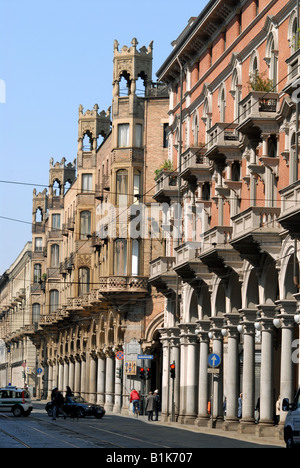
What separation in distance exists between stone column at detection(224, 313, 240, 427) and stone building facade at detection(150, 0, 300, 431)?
0.04 metres

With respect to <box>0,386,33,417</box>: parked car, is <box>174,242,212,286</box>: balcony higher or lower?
higher

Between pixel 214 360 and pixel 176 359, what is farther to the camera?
pixel 176 359

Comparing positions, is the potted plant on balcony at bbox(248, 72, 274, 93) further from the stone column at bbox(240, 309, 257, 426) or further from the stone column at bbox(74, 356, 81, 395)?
the stone column at bbox(74, 356, 81, 395)

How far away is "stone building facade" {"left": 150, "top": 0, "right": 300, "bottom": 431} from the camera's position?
38781 millimetres

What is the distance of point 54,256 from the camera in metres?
114

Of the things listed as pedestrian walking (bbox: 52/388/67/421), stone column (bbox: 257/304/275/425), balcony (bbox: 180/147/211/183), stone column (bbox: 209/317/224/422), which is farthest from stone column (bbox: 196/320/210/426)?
stone column (bbox: 257/304/275/425)

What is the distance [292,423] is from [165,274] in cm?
2656

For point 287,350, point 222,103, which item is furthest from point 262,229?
point 222,103

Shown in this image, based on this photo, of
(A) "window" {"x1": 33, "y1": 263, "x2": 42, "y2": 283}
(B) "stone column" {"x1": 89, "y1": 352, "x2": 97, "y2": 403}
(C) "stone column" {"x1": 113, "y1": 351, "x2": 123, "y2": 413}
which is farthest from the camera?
(A) "window" {"x1": 33, "y1": 263, "x2": 42, "y2": 283}

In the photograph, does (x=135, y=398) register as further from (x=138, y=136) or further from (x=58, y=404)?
(x=138, y=136)

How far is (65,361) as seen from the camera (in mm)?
99125

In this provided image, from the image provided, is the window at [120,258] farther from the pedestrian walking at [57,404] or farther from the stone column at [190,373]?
the stone column at [190,373]

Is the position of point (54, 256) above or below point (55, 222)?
below

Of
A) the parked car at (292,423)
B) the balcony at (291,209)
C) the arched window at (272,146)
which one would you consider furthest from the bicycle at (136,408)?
the parked car at (292,423)
